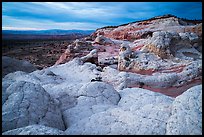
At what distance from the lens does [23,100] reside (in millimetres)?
4031

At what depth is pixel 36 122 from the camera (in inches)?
147

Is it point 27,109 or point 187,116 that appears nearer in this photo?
point 187,116

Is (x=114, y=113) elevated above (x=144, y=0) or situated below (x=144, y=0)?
below

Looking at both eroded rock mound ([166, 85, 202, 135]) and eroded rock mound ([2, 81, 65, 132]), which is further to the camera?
eroded rock mound ([2, 81, 65, 132])

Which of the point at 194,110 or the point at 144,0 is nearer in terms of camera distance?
the point at 144,0

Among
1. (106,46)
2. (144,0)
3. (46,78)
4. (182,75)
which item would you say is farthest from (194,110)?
(106,46)

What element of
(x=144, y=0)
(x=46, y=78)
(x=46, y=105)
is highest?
(x=144, y=0)

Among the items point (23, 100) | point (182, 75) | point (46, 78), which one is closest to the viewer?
point (23, 100)

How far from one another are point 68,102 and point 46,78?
365 cm

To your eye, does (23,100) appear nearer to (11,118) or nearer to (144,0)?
(11,118)

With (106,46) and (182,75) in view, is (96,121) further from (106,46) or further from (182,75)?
(106,46)

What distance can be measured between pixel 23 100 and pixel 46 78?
14.5 ft

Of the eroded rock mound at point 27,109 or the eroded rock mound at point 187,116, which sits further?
the eroded rock mound at point 27,109

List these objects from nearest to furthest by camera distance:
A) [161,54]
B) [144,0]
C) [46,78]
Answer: [144,0] < [46,78] < [161,54]
